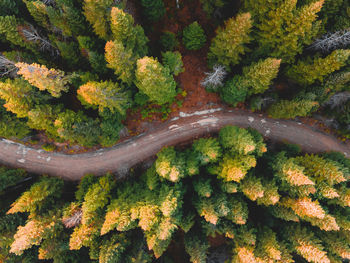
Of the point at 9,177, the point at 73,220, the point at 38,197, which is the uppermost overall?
the point at 9,177

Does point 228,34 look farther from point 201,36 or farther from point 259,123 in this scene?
point 259,123

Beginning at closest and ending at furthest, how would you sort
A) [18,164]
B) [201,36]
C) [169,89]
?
[169,89]
[201,36]
[18,164]

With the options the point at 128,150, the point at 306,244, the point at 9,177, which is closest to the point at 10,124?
the point at 9,177

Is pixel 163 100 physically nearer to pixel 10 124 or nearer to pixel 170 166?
pixel 170 166

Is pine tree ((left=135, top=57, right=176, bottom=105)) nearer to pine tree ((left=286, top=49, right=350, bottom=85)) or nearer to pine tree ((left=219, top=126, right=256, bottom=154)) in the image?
pine tree ((left=219, top=126, right=256, bottom=154))

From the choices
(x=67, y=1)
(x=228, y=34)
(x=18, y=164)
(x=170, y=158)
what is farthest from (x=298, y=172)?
(x=18, y=164)

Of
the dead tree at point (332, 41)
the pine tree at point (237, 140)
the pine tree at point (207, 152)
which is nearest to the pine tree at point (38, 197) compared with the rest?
the pine tree at point (207, 152)

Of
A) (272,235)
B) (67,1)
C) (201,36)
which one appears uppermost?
(67,1)

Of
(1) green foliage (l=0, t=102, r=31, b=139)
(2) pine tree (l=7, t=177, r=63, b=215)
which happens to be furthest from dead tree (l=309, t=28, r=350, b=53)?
(2) pine tree (l=7, t=177, r=63, b=215)
